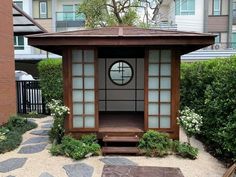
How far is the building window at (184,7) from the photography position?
24969mm

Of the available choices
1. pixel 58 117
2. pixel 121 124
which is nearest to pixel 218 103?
pixel 121 124

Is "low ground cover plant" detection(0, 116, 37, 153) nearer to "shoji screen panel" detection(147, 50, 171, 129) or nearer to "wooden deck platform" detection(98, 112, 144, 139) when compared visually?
"wooden deck platform" detection(98, 112, 144, 139)

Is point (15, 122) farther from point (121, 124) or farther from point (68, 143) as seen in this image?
point (121, 124)

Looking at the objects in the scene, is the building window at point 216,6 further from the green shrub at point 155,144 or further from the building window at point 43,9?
the green shrub at point 155,144

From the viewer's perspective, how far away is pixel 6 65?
30.1 feet

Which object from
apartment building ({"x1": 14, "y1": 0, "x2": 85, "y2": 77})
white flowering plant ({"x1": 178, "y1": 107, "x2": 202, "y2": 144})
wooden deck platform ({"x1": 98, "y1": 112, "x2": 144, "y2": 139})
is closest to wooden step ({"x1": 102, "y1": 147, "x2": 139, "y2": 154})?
wooden deck platform ({"x1": 98, "y1": 112, "x2": 144, "y2": 139})

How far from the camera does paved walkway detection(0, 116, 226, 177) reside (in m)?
5.36

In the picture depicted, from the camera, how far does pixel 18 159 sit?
611 cm

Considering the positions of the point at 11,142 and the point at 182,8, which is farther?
the point at 182,8

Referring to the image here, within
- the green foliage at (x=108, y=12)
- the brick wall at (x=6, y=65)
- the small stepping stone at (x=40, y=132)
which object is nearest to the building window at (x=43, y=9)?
the green foliage at (x=108, y=12)

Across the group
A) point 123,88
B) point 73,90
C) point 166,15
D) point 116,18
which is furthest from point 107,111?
point 166,15

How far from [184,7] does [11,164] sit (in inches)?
882

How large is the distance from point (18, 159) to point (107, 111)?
4.07 meters

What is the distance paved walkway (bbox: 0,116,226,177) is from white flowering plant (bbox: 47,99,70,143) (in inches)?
18.8
